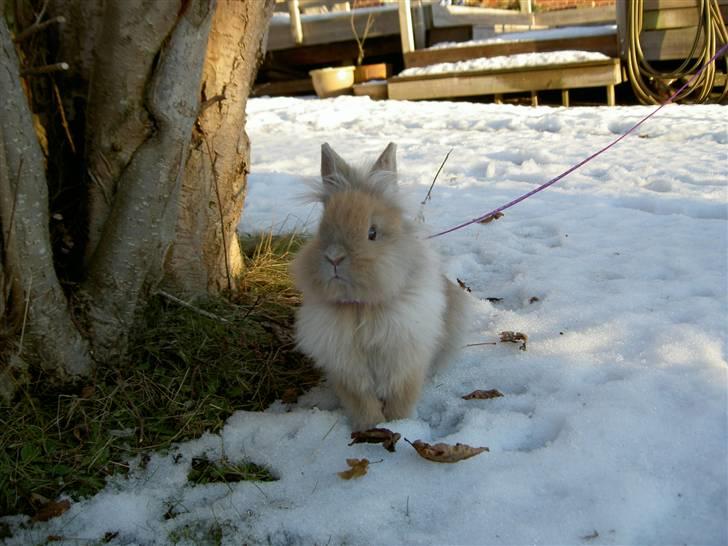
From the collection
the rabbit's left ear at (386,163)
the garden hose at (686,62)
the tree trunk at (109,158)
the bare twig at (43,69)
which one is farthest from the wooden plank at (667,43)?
the bare twig at (43,69)

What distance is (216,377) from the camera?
8.61 feet

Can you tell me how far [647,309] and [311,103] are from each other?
675 centimetres

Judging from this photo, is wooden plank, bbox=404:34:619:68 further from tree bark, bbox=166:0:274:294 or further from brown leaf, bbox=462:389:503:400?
→ brown leaf, bbox=462:389:503:400

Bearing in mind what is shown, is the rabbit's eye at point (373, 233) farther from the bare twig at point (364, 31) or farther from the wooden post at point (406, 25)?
the bare twig at point (364, 31)

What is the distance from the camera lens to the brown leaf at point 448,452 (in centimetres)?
208

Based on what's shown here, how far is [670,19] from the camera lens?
785cm

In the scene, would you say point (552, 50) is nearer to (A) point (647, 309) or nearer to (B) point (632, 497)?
(A) point (647, 309)

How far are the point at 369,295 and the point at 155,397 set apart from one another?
93 cm

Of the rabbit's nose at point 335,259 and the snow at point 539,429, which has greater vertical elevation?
the rabbit's nose at point 335,259

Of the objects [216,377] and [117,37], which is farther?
[216,377]

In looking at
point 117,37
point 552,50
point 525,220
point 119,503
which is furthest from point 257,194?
point 552,50

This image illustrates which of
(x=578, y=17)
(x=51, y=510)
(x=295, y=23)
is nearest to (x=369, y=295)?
(x=51, y=510)

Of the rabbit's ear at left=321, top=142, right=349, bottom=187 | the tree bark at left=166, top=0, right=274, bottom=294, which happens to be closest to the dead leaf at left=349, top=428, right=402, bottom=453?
the rabbit's ear at left=321, top=142, right=349, bottom=187

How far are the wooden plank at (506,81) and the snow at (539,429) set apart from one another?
159 inches
